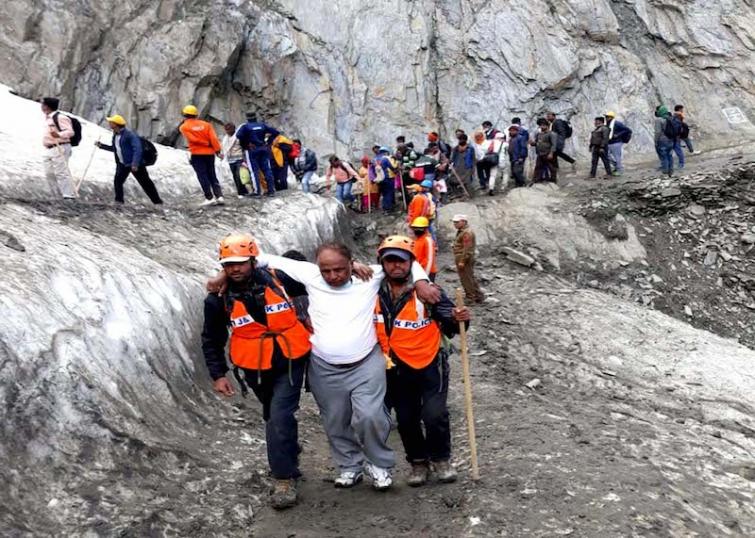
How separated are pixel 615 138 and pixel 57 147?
1416cm

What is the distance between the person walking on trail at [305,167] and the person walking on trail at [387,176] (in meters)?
1.74

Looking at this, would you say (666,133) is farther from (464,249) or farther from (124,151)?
(124,151)

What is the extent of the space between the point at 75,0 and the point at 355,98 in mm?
10154

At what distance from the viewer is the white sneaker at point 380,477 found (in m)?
5.09

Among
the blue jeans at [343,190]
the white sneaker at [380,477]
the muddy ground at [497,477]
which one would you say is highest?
the blue jeans at [343,190]

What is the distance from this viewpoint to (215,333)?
4.97 m

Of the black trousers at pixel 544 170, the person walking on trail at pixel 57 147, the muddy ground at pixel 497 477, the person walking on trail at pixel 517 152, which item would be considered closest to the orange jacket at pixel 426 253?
the muddy ground at pixel 497 477

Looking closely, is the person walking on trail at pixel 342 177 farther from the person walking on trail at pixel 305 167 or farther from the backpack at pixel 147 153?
the backpack at pixel 147 153

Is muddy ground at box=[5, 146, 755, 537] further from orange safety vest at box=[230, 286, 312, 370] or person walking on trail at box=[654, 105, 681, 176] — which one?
person walking on trail at box=[654, 105, 681, 176]

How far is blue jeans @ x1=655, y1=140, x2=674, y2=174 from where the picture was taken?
58.1ft

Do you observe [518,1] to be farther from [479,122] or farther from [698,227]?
[698,227]

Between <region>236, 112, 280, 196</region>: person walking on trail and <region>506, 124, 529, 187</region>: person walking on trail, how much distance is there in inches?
279

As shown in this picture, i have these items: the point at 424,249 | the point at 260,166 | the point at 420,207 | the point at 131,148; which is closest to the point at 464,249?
the point at 420,207

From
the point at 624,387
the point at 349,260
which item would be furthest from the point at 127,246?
the point at 624,387
